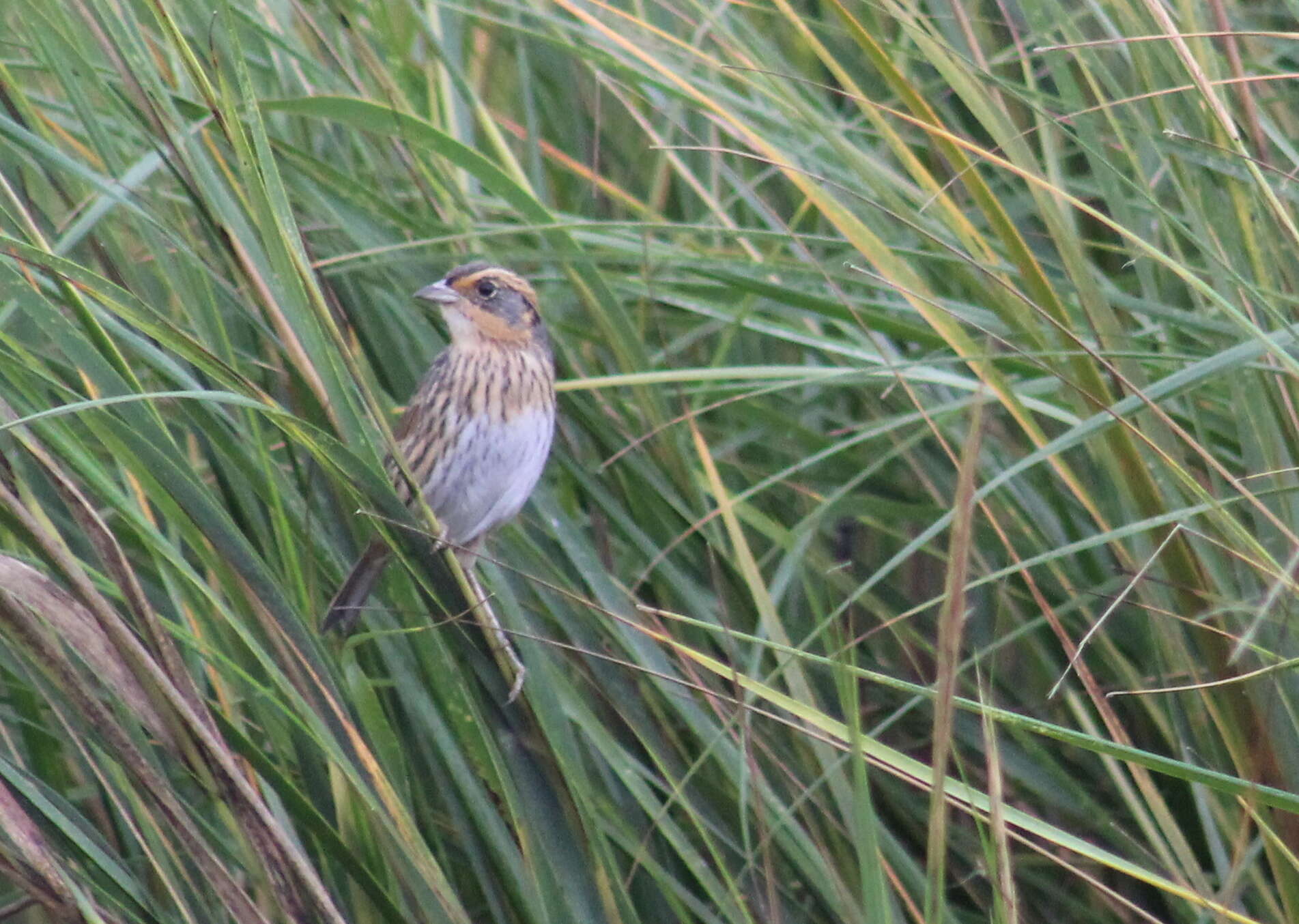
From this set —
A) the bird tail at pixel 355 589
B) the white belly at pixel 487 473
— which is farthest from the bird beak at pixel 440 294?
the bird tail at pixel 355 589

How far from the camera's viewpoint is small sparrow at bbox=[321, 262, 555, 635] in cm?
288

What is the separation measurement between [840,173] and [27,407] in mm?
1313

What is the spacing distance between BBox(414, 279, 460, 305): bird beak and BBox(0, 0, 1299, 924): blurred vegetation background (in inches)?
1.6

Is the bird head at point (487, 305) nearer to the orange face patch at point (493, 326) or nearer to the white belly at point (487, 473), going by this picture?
the orange face patch at point (493, 326)

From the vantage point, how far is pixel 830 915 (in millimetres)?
2330

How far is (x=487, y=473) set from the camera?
9.70ft

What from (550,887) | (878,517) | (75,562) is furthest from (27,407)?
(878,517)

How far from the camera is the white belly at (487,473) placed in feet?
9.26

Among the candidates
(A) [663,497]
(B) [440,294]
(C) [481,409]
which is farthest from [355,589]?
(C) [481,409]

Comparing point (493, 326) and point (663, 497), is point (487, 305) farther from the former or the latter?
point (663, 497)

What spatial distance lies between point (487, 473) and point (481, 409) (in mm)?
225

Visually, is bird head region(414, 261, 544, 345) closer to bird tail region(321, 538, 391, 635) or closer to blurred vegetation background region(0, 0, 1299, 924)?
blurred vegetation background region(0, 0, 1299, 924)

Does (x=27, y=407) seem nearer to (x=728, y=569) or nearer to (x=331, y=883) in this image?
(x=331, y=883)

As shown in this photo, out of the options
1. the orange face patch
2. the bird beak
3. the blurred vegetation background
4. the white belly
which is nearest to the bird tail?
the blurred vegetation background
